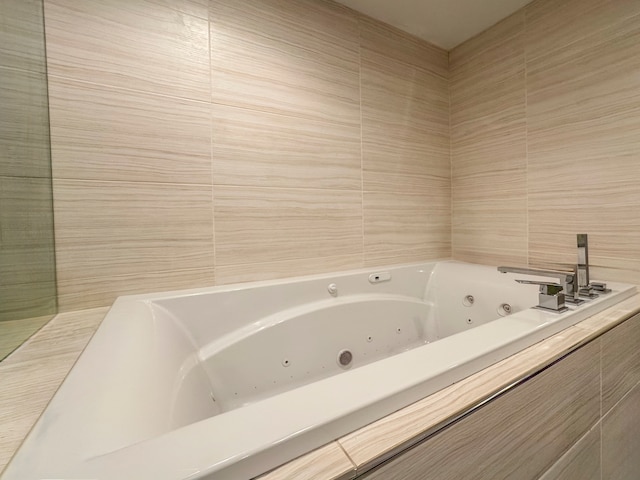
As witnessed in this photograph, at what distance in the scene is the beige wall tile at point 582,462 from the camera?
51cm

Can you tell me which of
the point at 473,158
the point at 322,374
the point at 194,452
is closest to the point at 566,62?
the point at 473,158

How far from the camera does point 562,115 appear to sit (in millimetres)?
1120

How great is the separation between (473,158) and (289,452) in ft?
5.33

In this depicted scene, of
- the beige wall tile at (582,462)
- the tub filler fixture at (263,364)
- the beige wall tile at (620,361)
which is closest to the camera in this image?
the tub filler fixture at (263,364)

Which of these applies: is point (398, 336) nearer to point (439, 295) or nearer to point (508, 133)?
point (439, 295)

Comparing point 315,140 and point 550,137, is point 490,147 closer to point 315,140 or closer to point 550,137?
point 550,137

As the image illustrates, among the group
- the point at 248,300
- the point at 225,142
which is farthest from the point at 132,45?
the point at 248,300

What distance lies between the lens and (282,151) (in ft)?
3.57

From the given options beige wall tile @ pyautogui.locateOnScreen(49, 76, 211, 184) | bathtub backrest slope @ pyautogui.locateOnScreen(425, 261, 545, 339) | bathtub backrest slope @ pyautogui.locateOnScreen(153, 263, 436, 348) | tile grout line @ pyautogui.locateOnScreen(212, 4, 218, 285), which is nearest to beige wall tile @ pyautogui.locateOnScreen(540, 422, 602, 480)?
bathtub backrest slope @ pyautogui.locateOnScreen(425, 261, 545, 339)

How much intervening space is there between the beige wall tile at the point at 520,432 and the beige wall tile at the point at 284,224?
0.83m

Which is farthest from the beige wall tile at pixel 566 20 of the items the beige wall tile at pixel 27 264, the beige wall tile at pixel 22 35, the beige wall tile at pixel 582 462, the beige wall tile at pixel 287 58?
the beige wall tile at pixel 27 264

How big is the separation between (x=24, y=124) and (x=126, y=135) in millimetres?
223

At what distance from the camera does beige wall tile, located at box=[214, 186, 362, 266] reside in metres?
1.00

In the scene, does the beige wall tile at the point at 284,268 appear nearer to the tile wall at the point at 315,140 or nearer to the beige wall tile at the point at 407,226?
the tile wall at the point at 315,140
